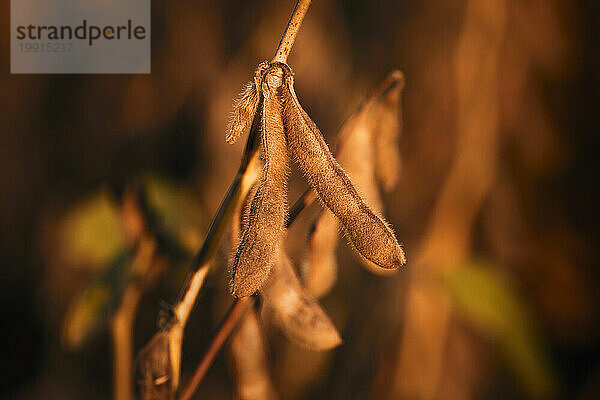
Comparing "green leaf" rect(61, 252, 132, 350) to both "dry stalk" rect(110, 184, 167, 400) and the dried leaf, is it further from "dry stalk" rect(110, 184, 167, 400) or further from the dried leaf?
Result: the dried leaf

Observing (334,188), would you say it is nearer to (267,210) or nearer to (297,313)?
(267,210)

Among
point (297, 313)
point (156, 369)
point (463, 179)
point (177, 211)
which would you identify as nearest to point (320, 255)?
point (297, 313)

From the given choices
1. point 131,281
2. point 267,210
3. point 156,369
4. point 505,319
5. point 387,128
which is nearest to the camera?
point 267,210

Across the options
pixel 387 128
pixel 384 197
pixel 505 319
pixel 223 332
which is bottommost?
pixel 505 319

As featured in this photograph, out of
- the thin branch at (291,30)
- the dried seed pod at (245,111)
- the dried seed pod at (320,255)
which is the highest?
the thin branch at (291,30)

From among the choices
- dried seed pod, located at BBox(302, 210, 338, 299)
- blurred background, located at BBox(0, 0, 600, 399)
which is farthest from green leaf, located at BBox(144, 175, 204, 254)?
dried seed pod, located at BBox(302, 210, 338, 299)

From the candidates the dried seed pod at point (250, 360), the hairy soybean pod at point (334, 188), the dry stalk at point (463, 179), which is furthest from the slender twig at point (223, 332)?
the dry stalk at point (463, 179)

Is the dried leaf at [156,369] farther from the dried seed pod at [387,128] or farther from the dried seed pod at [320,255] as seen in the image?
the dried seed pod at [387,128]
